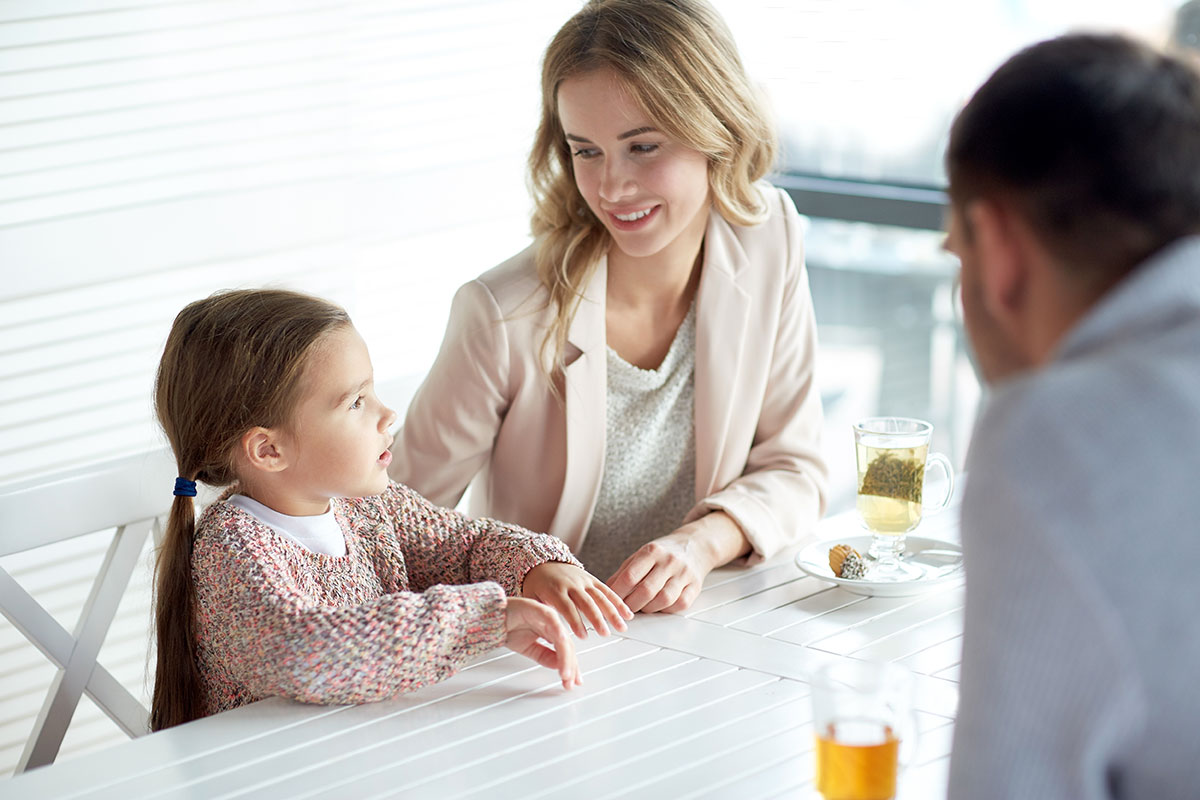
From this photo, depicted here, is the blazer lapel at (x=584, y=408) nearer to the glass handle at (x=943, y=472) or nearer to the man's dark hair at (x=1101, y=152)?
the glass handle at (x=943, y=472)

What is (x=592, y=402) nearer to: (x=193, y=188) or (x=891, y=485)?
(x=891, y=485)

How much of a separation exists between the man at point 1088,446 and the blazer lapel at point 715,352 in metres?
1.32

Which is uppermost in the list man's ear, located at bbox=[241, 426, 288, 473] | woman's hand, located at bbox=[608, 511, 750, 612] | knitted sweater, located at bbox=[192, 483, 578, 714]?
man's ear, located at bbox=[241, 426, 288, 473]

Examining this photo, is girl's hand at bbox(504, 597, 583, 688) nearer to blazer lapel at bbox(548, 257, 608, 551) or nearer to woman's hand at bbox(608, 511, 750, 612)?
woman's hand at bbox(608, 511, 750, 612)

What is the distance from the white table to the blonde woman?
363 mm

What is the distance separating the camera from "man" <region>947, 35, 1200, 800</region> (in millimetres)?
712

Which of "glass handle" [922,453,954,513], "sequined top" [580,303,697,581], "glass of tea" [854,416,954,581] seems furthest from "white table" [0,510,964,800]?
"sequined top" [580,303,697,581]

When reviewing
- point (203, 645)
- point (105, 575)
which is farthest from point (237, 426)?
point (105, 575)

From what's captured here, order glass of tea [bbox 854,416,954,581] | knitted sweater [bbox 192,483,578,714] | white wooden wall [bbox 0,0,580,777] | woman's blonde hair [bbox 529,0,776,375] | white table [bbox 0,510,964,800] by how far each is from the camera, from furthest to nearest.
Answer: white wooden wall [bbox 0,0,580,777] < woman's blonde hair [bbox 529,0,776,375] < glass of tea [bbox 854,416,954,581] < knitted sweater [bbox 192,483,578,714] < white table [bbox 0,510,964,800]

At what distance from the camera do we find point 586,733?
1.31m

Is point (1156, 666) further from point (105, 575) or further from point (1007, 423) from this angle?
point (105, 575)

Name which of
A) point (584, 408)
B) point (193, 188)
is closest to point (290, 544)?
point (584, 408)

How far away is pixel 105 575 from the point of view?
5.96 ft

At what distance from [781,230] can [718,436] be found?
406 mm
